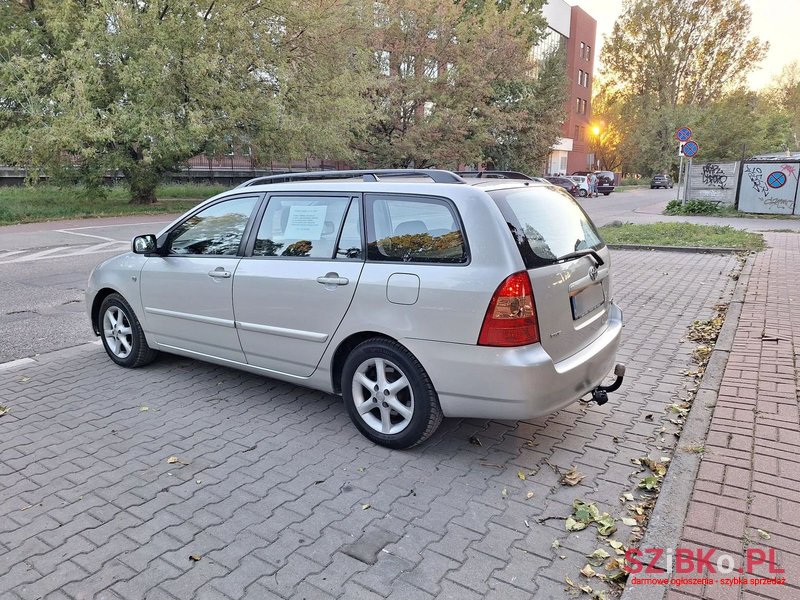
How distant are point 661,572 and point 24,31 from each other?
76.4 ft

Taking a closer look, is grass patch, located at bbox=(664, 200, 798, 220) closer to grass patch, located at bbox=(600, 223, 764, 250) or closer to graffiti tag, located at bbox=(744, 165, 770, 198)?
graffiti tag, located at bbox=(744, 165, 770, 198)

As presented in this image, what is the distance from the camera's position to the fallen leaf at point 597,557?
2.74 metres

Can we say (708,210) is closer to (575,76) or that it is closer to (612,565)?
(612,565)

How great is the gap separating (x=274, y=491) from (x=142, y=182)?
68.8 feet

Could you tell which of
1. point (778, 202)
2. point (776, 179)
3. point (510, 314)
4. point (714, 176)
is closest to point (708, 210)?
point (714, 176)

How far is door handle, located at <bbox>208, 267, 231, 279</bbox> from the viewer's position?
14.5 feet

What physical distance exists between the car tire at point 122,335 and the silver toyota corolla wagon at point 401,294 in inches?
18.1

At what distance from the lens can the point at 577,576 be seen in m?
2.66

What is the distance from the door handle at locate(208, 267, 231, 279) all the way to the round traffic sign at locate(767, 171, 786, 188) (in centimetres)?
2212

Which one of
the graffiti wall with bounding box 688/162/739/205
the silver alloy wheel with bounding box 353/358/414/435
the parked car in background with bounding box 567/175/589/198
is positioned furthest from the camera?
the parked car in background with bounding box 567/175/589/198

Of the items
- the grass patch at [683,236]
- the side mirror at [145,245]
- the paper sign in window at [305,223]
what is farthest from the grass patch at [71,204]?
the paper sign in window at [305,223]

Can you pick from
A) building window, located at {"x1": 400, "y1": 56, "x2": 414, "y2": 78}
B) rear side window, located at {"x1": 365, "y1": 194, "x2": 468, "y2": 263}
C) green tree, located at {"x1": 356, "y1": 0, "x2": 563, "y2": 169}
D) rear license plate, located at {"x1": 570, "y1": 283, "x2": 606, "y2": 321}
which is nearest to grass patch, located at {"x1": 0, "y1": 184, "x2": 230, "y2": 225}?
green tree, located at {"x1": 356, "y1": 0, "x2": 563, "y2": 169}

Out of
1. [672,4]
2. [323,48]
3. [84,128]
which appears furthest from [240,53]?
[672,4]

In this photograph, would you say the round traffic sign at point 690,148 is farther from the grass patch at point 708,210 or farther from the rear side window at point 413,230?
the rear side window at point 413,230
